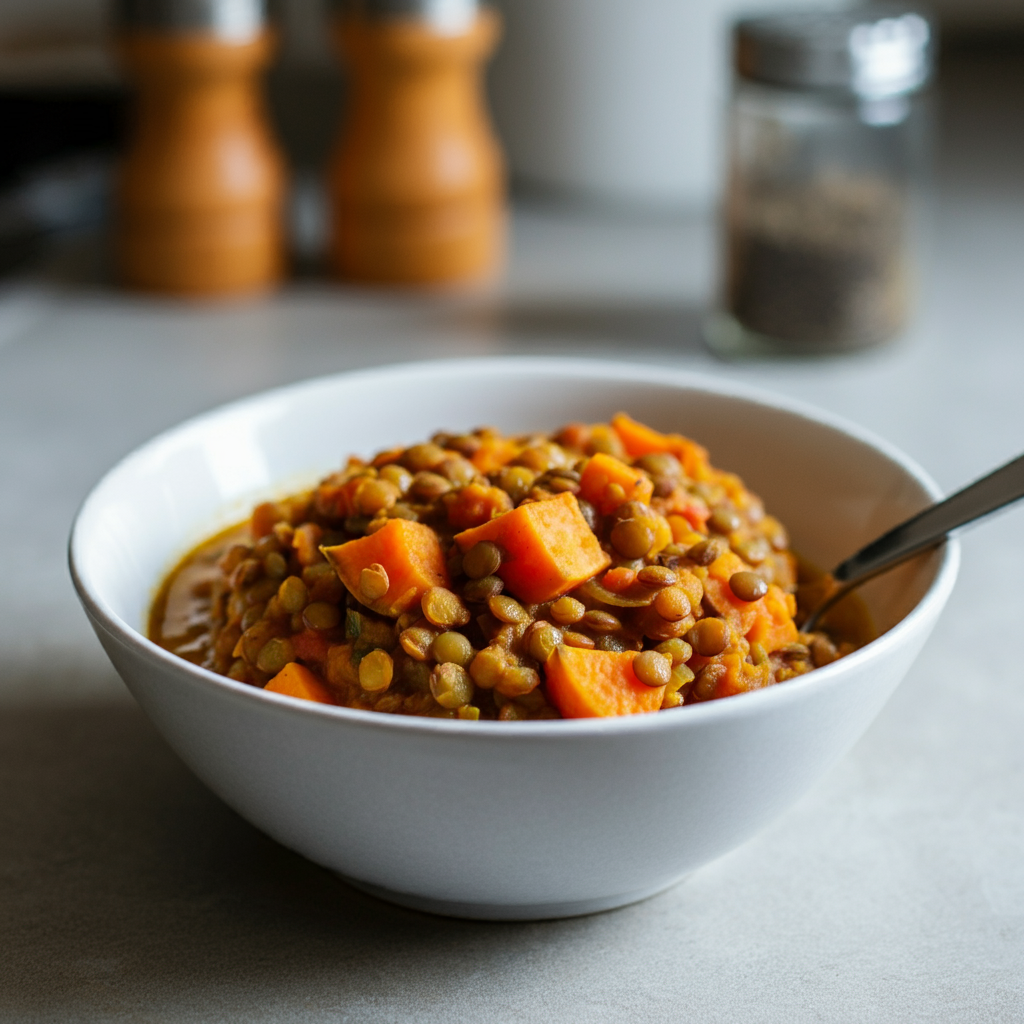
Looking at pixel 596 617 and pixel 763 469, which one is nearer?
pixel 596 617

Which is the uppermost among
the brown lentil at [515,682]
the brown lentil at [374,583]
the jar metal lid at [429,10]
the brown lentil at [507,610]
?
the jar metal lid at [429,10]

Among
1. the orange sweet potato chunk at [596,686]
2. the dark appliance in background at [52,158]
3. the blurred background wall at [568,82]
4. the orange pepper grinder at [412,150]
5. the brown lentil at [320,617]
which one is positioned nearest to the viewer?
the orange sweet potato chunk at [596,686]

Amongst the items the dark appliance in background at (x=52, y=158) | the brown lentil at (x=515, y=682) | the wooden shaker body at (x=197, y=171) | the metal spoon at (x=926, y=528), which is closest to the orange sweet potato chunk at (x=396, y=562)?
the brown lentil at (x=515, y=682)

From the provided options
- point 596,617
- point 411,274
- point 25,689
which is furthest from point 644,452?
point 411,274

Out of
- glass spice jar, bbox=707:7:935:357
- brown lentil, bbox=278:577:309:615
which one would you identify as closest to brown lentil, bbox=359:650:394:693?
brown lentil, bbox=278:577:309:615

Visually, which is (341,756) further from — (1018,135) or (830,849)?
(1018,135)

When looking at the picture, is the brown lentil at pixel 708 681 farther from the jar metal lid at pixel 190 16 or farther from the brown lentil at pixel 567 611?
the jar metal lid at pixel 190 16

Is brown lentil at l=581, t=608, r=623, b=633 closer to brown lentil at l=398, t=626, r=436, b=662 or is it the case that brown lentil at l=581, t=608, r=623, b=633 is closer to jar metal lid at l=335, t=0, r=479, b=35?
brown lentil at l=398, t=626, r=436, b=662
